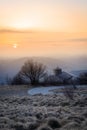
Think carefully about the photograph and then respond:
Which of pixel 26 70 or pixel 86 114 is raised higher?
pixel 26 70

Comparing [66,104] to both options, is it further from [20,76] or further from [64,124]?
[20,76]

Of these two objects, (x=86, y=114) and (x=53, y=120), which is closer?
(x=53, y=120)

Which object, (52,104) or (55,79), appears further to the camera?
(55,79)

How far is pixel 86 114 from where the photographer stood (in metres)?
16.8

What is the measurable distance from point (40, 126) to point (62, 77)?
43731 mm

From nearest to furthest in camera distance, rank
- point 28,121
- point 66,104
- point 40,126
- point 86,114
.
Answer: point 40,126
point 28,121
point 86,114
point 66,104

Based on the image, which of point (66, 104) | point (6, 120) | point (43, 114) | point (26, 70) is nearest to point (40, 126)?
point (6, 120)

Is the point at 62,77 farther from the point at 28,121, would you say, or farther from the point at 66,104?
the point at 28,121

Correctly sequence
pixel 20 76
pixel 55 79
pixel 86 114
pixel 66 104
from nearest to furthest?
pixel 86 114 → pixel 66 104 → pixel 55 79 → pixel 20 76

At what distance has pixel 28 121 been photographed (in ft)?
50.6

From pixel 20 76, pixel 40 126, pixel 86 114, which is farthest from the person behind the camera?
pixel 20 76

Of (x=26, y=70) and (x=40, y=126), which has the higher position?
Answer: (x=26, y=70)

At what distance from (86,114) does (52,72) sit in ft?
161

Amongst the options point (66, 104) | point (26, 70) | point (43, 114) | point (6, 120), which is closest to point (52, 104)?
point (66, 104)
